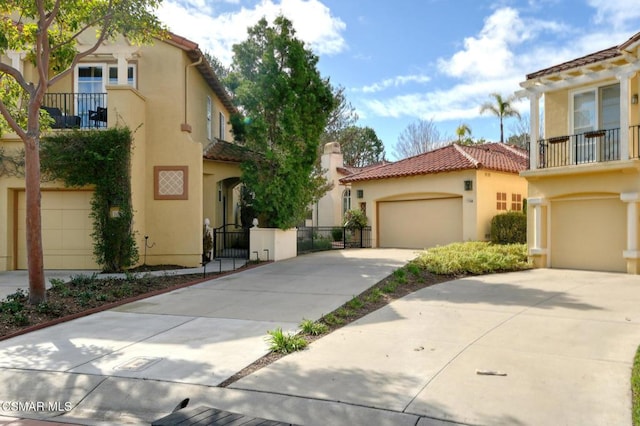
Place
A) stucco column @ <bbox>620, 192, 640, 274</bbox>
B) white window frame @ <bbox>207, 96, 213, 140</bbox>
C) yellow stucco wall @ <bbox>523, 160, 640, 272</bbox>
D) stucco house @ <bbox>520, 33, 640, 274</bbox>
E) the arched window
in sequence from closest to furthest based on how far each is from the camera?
1. stucco column @ <bbox>620, 192, 640, 274</bbox>
2. stucco house @ <bbox>520, 33, 640, 274</bbox>
3. yellow stucco wall @ <bbox>523, 160, 640, 272</bbox>
4. white window frame @ <bbox>207, 96, 213, 140</bbox>
5. the arched window

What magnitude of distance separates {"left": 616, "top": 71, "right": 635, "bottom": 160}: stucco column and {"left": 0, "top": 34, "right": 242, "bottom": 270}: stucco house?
12007 mm

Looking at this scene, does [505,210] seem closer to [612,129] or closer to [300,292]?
[612,129]

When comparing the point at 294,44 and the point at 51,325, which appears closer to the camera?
the point at 51,325

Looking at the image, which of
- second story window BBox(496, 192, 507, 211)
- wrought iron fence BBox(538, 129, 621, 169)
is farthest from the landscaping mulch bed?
second story window BBox(496, 192, 507, 211)

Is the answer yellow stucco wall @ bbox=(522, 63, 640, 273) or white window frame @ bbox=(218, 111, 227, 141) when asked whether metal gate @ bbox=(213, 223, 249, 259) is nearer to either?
white window frame @ bbox=(218, 111, 227, 141)

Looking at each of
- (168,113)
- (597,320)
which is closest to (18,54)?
(168,113)

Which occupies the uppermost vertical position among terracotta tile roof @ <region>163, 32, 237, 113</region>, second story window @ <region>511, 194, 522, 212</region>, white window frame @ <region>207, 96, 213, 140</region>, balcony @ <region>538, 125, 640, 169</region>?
terracotta tile roof @ <region>163, 32, 237, 113</region>

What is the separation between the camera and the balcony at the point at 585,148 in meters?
12.3

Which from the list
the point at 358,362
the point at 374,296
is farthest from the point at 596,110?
the point at 358,362

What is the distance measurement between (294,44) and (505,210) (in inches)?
451

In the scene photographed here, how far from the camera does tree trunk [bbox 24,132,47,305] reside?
863 cm

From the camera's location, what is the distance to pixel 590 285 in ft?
35.1

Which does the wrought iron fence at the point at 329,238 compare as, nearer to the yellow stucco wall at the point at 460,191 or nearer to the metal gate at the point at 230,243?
the yellow stucco wall at the point at 460,191

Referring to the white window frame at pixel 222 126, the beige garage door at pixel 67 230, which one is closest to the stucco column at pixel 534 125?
the white window frame at pixel 222 126
